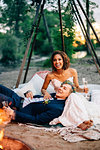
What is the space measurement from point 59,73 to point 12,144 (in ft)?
6.27

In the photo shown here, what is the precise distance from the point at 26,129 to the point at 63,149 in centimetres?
72

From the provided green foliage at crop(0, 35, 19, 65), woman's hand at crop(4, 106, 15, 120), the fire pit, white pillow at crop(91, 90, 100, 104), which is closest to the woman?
white pillow at crop(91, 90, 100, 104)

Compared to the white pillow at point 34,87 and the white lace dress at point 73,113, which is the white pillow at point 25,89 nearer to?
the white pillow at point 34,87

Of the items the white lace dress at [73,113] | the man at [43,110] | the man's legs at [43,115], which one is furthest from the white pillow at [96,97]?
the man's legs at [43,115]

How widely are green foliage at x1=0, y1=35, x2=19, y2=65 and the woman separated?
8.67m

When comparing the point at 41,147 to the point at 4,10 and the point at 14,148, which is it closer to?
the point at 14,148

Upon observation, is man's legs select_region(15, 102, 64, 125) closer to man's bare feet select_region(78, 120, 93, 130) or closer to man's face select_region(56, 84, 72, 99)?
man's face select_region(56, 84, 72, 99)

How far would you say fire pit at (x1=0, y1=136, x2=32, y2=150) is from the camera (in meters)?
1.75

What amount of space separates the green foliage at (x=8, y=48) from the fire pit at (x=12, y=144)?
33.6ft

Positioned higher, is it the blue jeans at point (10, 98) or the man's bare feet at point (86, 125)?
the blue jeans at point (10, 98)

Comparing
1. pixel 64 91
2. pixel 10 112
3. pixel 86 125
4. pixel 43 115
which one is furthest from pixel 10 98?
pixel 86 125

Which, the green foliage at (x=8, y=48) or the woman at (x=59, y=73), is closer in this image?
the woman at (x=59, y=73)

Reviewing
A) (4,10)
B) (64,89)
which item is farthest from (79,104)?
(4,10)

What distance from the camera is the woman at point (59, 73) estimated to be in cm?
331
